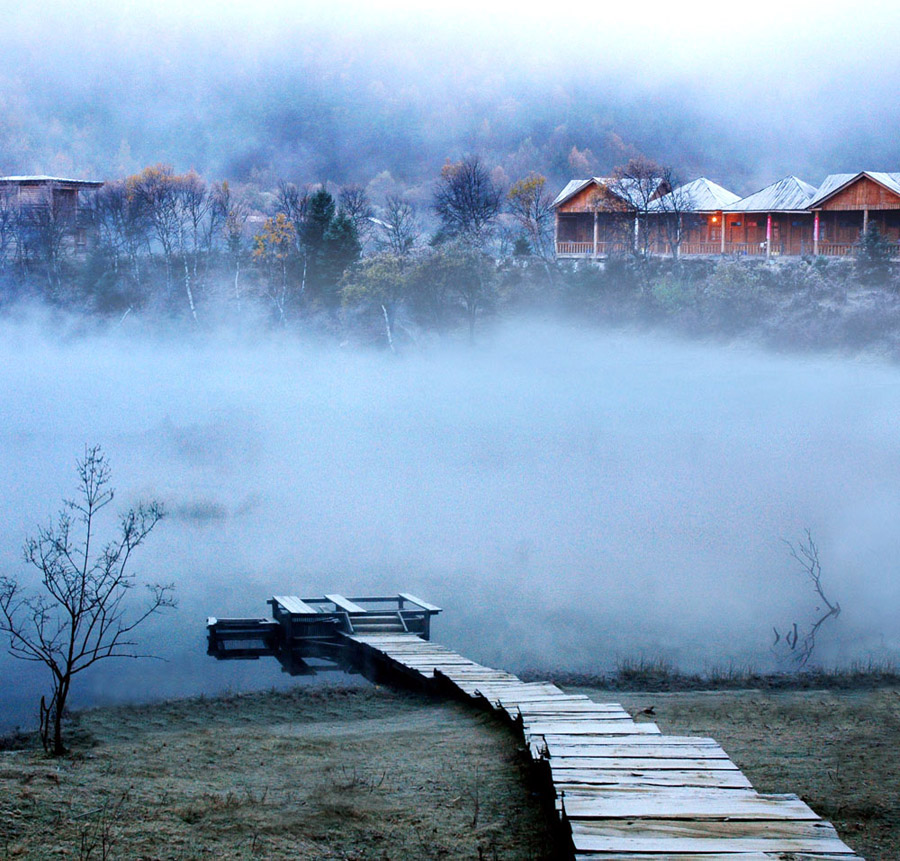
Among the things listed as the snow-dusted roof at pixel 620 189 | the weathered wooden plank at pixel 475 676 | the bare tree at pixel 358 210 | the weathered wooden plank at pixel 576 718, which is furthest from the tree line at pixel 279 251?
the weathered wooden plank at pixel 576 718

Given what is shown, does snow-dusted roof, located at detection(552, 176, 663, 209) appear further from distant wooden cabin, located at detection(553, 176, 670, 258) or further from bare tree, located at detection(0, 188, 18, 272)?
bare tree, located at detection(0, 188, 18, 272)

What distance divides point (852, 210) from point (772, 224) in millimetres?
3604

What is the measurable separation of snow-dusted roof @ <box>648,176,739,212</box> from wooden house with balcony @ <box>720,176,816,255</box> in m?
0.86

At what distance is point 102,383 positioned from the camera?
238 ft

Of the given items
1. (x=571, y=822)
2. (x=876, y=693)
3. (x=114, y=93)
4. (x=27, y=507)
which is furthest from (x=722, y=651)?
(x=114, y=93)

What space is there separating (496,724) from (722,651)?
1061cm

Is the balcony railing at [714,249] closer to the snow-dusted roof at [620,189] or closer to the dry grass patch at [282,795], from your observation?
the snow-dusted roof at [620,189]

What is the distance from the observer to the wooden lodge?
5303 cm

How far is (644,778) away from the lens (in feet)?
25.0

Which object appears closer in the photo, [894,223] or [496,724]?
[496,724]

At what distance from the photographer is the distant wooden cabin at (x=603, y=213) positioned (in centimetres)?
5825

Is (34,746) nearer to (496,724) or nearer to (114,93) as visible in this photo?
(496,724)

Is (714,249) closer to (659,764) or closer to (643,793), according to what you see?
(659,764)

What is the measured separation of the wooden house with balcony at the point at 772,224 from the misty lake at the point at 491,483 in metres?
Answer: 5.20
